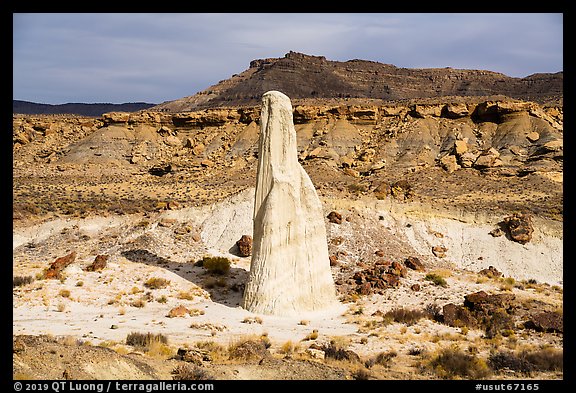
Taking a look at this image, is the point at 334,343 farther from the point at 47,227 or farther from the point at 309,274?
the point at 47,227

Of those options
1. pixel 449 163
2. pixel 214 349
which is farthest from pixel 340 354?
pixel 449 163

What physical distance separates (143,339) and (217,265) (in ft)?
25.7

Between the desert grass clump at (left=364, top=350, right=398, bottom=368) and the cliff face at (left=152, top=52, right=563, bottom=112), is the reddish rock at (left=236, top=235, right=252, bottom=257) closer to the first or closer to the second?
the desert grass clump at (left=364, top=350, right=398, bottom=368)

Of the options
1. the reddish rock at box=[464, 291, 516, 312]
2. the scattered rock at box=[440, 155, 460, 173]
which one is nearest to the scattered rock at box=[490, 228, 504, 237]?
the reddish rock at box=[464, 291, 516, 312]

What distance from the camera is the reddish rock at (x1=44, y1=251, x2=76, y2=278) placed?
17984mm

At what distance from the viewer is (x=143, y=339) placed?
12.3 meters

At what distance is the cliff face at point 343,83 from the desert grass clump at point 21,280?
120 meters

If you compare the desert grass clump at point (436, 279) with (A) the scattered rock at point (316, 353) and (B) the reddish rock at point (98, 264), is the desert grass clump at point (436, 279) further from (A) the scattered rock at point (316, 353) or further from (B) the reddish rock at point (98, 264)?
(B) the reddish rock at point (98, 264)

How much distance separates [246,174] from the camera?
5359cm

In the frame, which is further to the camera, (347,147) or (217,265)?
(347,147)

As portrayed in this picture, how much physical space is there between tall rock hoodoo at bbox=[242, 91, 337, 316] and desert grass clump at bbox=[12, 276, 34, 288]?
753 centimetres

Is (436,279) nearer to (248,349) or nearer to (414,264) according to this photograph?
(414,264)

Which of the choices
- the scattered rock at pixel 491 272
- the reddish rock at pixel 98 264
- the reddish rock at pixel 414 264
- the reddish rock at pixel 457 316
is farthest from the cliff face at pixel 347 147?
the reddish rock at pixel 457 316

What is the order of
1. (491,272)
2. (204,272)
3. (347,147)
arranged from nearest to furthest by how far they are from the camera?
1. (204,272)
2. (491,272)
3. (347,147)
